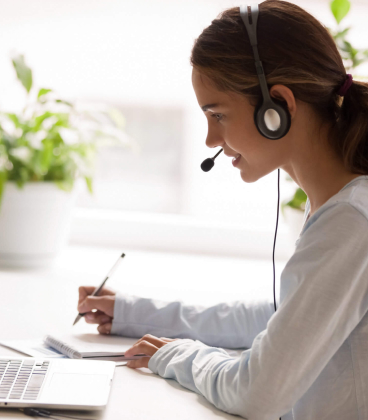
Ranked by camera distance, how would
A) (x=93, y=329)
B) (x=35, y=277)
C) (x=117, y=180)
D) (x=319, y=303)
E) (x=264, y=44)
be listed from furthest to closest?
(x=117, y=180)
(x=35, y=277)
(x=93, y=329)
(x=264, y=44)
(x=319, y=303)

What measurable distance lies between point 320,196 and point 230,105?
0.66 feet

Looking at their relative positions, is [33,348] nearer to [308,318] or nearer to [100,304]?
[100,304]

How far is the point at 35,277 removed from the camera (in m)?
1.67

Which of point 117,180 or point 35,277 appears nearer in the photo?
point 35,277

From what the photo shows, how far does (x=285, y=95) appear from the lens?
85 cm

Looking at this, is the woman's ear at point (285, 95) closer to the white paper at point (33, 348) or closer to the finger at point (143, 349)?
the finger at point (143, 349)

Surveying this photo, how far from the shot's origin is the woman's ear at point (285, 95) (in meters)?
0.84

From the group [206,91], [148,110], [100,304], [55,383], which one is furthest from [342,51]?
[55,383]

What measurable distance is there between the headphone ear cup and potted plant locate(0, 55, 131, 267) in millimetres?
1062

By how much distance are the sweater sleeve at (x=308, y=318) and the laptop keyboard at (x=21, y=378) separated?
0.86ft

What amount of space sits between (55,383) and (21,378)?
5cm

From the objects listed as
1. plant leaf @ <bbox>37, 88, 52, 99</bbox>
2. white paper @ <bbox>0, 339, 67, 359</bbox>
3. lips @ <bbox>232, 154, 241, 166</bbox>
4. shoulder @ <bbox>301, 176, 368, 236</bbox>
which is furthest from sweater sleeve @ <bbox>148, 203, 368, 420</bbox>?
plant leaf @ <bbox>37, 88, 52, 99</bbox>

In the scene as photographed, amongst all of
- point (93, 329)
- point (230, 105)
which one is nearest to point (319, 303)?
point (230, 105)

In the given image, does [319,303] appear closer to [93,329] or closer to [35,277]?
[93,329]
